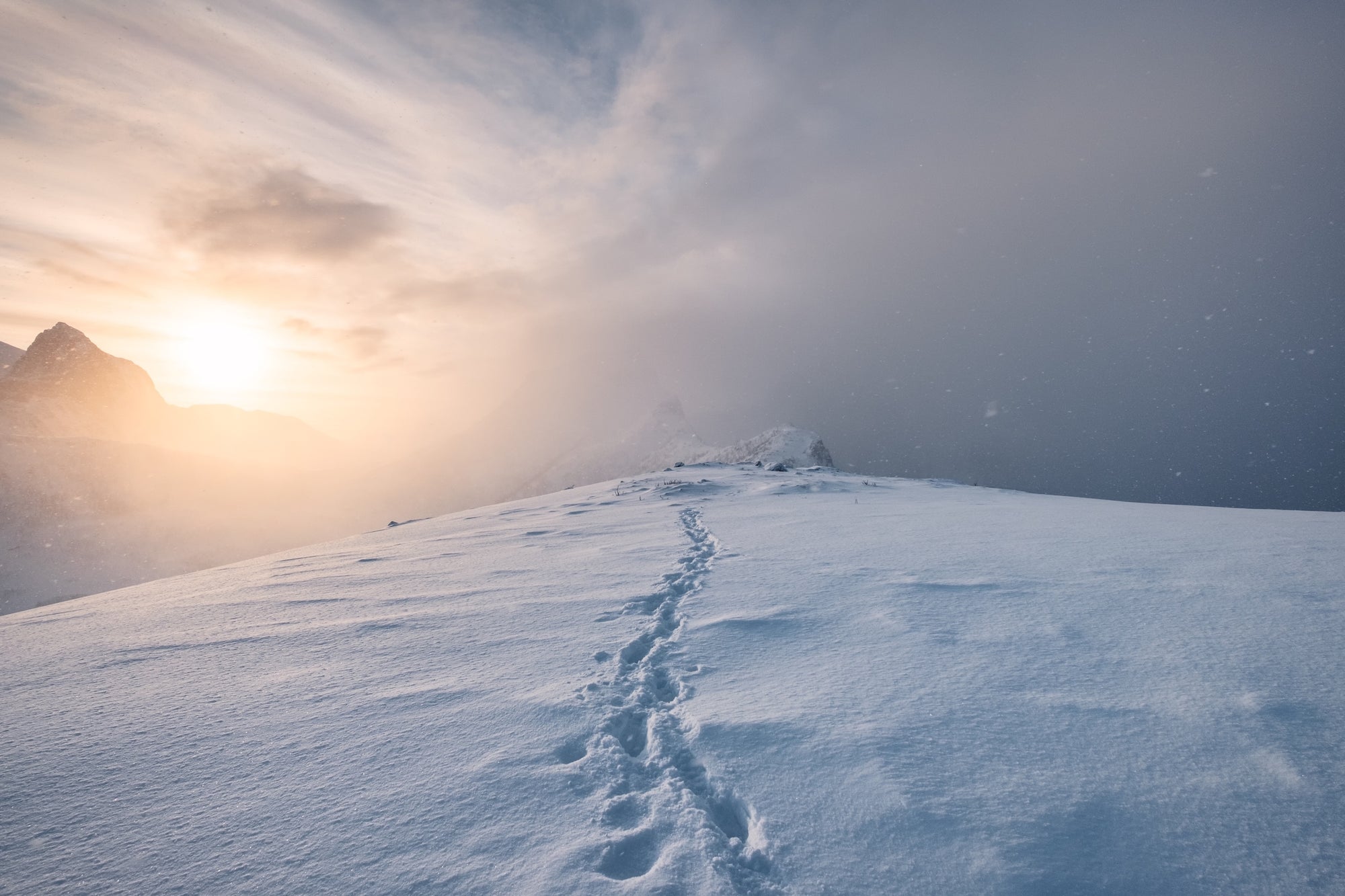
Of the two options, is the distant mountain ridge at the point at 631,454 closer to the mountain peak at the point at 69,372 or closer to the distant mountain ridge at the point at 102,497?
the distant mountain ridge at the point at 102,497

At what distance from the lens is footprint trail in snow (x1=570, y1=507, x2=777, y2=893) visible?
192 centimetres

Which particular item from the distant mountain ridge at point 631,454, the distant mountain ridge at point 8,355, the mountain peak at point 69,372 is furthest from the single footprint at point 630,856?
the distant mountain ridge at point 8,355

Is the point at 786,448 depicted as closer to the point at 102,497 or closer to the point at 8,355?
the point at 102,497

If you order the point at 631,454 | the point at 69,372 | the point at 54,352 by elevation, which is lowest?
the point at 631,454

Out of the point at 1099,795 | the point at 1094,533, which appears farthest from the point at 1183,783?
the point at 1094,533

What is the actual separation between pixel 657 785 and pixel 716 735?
0.40m

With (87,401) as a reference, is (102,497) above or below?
below

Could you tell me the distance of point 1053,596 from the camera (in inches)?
160

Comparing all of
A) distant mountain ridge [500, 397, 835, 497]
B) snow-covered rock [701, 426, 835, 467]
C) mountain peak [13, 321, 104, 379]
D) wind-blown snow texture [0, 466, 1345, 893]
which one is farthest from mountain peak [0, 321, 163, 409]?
wind-blown snow texture [0, 466, 1345, 893]

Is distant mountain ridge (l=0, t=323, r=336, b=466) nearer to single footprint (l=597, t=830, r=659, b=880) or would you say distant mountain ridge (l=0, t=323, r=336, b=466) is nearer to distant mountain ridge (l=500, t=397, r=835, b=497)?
distant mountain ridge (l=500, t=397, r=835, b=497)

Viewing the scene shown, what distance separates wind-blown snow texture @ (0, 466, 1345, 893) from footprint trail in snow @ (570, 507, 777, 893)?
0.05 ft

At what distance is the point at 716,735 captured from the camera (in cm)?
259

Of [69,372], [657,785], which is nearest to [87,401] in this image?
[69,372]

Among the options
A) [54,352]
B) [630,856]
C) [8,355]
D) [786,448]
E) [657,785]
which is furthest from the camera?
[8,355]
